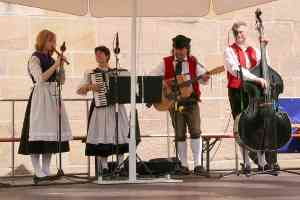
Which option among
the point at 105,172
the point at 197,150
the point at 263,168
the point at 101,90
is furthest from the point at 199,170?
the point at 101,90

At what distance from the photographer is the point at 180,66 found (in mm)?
10055

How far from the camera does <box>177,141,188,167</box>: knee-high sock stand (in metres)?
10.2

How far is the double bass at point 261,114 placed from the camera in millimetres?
9031

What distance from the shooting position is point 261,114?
29.7 feet

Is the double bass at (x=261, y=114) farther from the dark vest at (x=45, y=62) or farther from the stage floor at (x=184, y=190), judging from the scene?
the dark vest at (x=45, y=62)

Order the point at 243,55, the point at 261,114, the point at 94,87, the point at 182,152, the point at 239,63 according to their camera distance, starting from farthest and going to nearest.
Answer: the point at 182,152, the point at 243,55, the point at 239,63, the point at 94,87, the point at 261,114

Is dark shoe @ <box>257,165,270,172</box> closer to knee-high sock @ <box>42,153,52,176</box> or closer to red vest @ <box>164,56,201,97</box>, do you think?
red vest @ <box>164,56,201,97</box>

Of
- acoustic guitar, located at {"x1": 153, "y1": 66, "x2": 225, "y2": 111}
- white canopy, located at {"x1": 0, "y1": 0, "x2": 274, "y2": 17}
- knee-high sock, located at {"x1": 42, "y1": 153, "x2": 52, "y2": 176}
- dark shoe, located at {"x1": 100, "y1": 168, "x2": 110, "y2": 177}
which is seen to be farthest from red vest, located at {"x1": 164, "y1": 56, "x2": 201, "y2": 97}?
knee-high sock, located at {"x1": 42, "y1": 153, "x2": 52, "y2": 176}

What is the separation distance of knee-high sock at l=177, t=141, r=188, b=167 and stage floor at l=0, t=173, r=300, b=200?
0.65m

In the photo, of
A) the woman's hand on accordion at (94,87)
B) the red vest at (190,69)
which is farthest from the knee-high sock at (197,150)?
the woman's hand on accordion at (94,87)

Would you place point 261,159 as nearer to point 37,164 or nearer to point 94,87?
point 94,87

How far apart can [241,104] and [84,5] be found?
2.10 m

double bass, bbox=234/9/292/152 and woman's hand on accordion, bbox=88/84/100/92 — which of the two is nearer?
double bass, bbox=234/9/292/152

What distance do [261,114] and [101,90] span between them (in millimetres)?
1776
